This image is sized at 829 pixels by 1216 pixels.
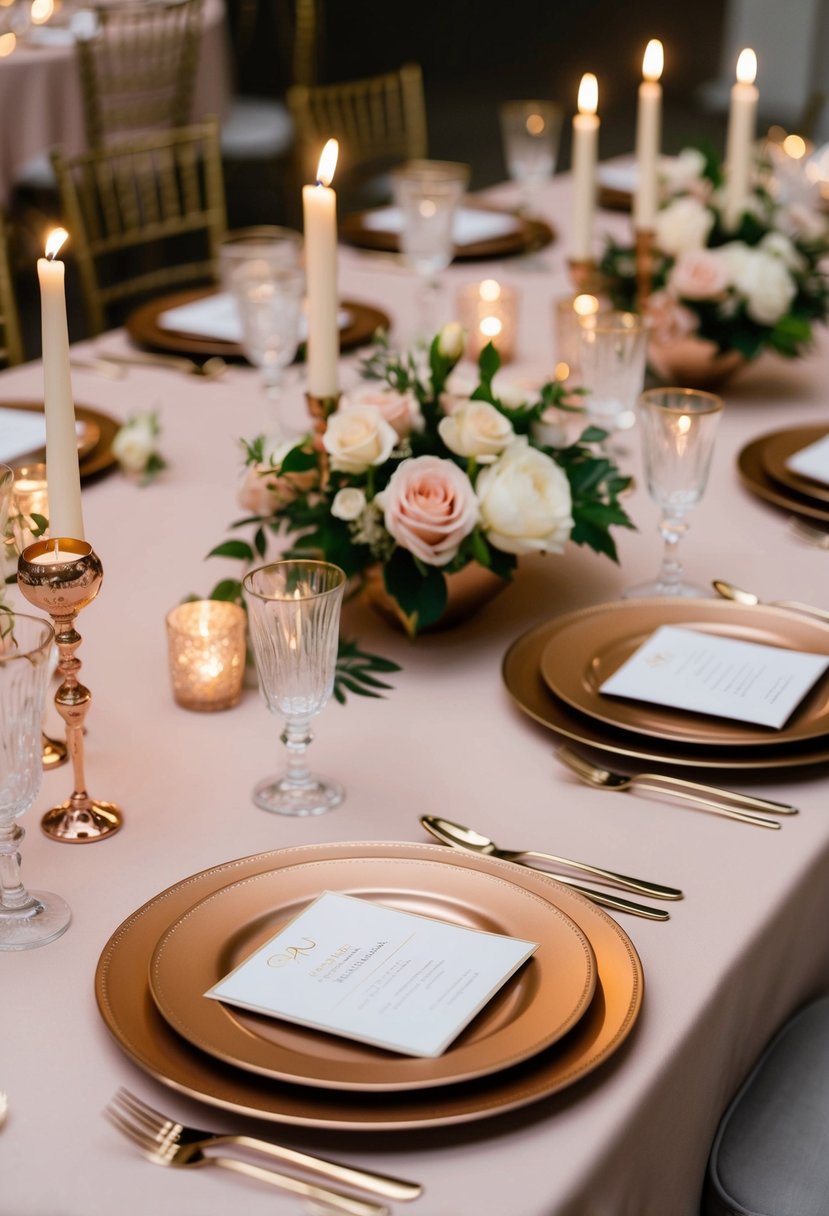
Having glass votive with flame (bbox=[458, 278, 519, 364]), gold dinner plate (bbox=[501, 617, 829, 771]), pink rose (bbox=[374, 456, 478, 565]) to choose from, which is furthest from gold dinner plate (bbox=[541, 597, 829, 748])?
glass votive with flame (bbox=[458, 278, 519, 364])

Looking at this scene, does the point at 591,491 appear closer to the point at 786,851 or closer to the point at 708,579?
the point at 708,579

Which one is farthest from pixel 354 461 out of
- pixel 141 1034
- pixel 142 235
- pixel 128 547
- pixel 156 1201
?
pixel 142 235

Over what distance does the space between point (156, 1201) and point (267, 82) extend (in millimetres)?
9082

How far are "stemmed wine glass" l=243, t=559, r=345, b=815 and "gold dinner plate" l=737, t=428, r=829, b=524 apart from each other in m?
0.74

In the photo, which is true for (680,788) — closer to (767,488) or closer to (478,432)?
(478,432)

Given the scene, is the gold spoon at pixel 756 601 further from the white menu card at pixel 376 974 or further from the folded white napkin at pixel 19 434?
the folded white napkin at pixel 19 434

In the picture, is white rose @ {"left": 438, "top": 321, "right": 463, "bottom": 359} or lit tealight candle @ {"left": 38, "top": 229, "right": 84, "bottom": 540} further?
white rose @ {"left": 438, "top": 321, "right": 463, "bottom": 359}

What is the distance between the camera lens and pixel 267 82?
905 cm

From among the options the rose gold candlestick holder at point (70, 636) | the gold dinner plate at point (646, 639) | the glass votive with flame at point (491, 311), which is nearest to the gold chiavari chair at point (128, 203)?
the glass votive with flame at point (491, 311)

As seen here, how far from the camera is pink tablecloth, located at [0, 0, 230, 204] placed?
4.13 m

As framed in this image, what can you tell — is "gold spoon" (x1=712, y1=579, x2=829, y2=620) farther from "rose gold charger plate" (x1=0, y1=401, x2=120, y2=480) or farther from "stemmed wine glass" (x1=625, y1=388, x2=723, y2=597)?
"rose gold charger plate" (x1=0, y1=401, x2=120, y2=480)

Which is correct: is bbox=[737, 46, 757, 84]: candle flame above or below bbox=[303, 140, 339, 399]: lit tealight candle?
above

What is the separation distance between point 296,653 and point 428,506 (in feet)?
0.78

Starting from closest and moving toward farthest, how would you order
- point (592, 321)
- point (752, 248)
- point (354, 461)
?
point (354, 461)
point (592, 321)
point (752, 248)
